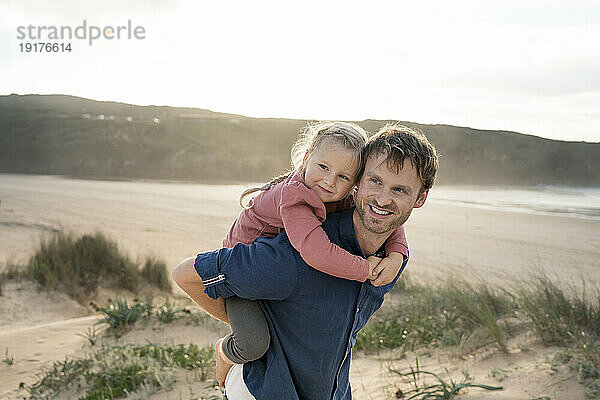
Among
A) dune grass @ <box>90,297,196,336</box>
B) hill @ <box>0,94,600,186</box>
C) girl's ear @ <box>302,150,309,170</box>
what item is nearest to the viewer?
girl's ear @ <box>302,150,309,170</box>

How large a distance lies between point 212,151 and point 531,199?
77.6ft

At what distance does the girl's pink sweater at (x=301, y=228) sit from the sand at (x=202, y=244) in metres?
2.27

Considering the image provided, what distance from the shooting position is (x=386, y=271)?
96.9 inches

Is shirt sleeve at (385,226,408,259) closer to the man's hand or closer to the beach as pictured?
the man's hand

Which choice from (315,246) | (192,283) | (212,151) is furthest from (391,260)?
(212,151)

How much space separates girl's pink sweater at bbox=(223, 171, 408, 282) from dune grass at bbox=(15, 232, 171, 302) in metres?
6.50

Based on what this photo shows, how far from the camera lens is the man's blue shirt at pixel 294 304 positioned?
2328 millimetres

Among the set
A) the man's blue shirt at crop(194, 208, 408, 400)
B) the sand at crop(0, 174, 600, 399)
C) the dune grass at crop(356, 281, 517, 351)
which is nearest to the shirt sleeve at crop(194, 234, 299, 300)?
the man's blue shirt at crop(194, 208, 408, 400)

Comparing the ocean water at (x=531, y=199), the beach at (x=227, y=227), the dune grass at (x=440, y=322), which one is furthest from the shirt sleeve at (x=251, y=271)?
the ocean water at (x=531, y=199)

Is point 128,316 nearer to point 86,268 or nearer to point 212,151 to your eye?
point 86,268

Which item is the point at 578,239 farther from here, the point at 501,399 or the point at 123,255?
the point at 501,399

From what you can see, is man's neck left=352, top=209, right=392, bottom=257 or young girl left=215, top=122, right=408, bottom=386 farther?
man's neck left=352, top=209, right=392, bottom=257

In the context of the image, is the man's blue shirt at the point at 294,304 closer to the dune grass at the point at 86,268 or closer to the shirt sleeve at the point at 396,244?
the shirt sleeve at the point at 396,244

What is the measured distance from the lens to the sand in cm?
492
